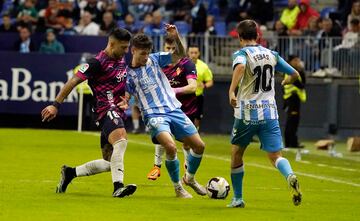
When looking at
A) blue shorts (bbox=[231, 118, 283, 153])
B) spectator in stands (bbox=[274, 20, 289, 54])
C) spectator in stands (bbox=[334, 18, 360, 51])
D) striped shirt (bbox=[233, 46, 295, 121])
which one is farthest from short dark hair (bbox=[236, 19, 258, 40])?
spectator in stands (bbox=[274, 20, 289, 54])

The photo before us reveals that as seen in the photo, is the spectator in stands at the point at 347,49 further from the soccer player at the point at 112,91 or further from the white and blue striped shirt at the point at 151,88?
the soccer player at the point at 112,91

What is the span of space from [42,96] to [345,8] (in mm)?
8389

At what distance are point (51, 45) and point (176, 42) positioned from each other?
53.6 feet

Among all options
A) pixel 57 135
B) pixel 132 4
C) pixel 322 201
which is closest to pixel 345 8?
pixel 132 4

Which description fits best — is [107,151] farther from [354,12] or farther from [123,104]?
[354,12]

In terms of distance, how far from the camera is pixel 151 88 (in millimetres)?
14344

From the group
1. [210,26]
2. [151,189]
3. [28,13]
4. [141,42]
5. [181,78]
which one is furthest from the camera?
[28,13]

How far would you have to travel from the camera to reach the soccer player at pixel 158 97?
46.5 feet

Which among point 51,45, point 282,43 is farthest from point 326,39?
point 51,45

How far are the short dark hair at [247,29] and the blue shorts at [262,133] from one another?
0.99m

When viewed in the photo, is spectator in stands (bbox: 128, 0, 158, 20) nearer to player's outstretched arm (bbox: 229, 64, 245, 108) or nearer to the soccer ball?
the soccer ball

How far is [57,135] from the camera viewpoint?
27453 millimetres

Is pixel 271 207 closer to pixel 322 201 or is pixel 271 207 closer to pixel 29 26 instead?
pixel 322 201

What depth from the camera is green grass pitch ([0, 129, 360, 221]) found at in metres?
12.9
